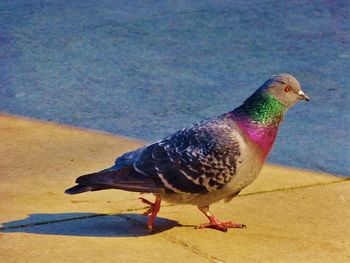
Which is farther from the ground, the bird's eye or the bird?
the bird's eye

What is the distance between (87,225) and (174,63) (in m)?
3.50

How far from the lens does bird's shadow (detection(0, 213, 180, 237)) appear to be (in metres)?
5.57

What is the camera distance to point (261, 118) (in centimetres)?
553

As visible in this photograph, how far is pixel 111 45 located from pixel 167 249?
4.35m

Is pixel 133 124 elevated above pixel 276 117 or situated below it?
below

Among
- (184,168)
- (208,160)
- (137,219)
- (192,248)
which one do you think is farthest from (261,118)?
(137,219)

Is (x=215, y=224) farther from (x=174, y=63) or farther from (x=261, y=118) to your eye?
(x=174, y=63)

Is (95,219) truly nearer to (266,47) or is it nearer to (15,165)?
(15,165)

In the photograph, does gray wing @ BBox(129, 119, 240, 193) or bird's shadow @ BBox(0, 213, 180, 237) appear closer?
gray wing @ BBox(129, 119, 240, 193)

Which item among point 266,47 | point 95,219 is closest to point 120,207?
point 95,219

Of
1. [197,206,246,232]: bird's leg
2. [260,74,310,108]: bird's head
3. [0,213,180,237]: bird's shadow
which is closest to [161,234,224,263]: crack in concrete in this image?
[0,213,180,237]: bird's shadow

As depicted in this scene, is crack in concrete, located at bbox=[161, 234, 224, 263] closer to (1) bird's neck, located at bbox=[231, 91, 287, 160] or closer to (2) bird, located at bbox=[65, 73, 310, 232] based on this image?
(2) bird, located at bbox=[65, 73, 310, 232]

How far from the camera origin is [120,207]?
236 inches

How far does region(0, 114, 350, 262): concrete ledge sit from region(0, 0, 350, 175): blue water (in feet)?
1.78
